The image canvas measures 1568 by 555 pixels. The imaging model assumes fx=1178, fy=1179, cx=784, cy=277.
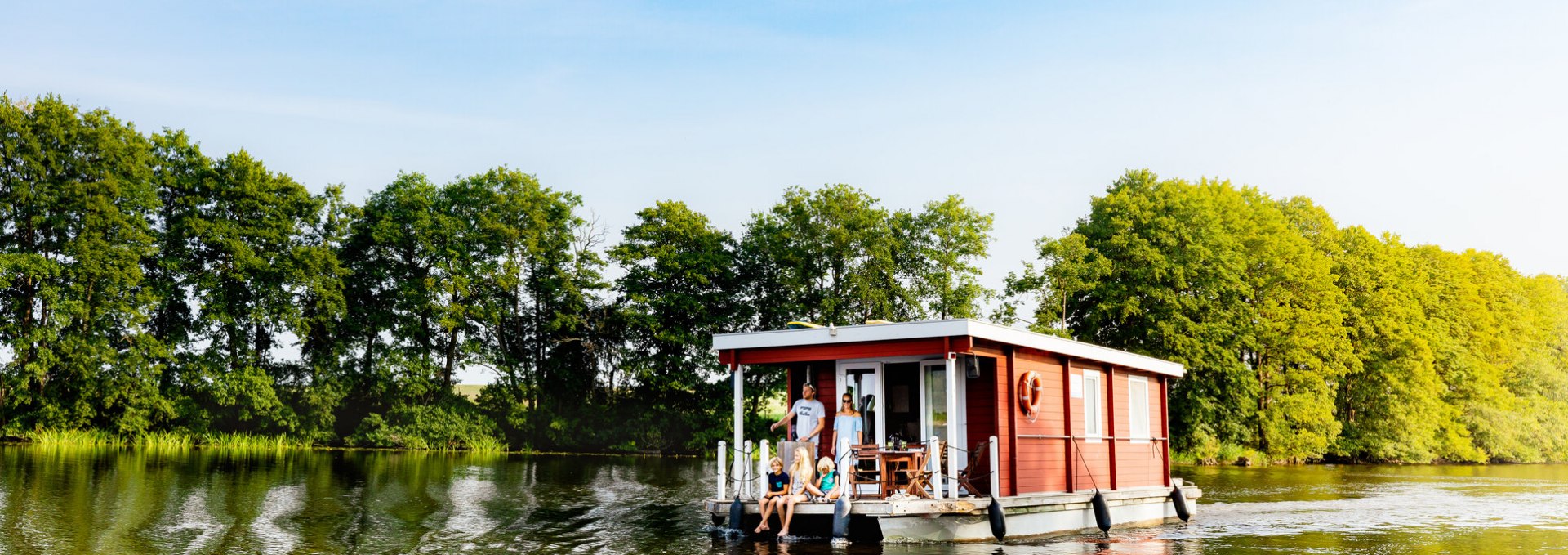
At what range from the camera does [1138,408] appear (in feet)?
63.6

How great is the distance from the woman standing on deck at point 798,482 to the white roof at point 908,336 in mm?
1603

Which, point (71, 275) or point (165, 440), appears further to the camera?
point (165, 440)

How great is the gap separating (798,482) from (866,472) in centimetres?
138

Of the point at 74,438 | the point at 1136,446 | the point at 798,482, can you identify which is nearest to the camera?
the point at 798,482

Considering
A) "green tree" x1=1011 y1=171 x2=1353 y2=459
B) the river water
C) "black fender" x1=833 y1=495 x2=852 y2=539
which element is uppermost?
"green tree" x1=1011 y1=171 x2=1353 y2=459

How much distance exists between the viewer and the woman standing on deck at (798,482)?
1457 centimetres

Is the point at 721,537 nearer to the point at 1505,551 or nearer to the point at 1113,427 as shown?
the point at 1113,427

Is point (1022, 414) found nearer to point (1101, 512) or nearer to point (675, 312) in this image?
point (1101, 512)

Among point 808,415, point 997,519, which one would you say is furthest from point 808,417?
point 997,519

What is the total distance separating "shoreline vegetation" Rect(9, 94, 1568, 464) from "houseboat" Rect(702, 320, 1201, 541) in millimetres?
24722

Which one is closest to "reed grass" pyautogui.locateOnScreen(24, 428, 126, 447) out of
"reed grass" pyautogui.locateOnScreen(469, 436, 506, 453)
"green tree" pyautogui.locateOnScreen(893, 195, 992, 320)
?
"reed grass" pyautogui.locateOnScreen(469, 436, 506, 453)

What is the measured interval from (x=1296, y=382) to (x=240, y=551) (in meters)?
40.3

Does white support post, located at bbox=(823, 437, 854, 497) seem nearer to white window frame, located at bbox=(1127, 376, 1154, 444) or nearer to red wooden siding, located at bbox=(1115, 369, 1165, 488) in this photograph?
red wooden siding, located at bbox=(1115, 369, 1165, 488)

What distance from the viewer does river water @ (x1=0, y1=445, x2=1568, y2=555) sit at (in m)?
14.5
